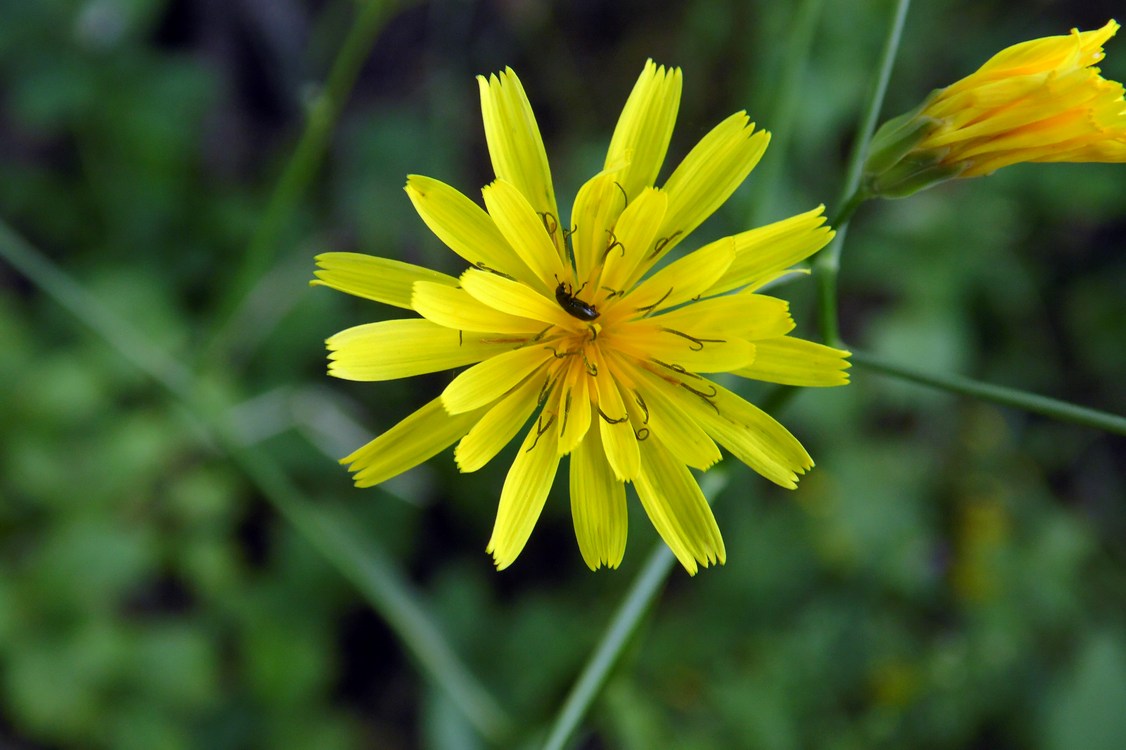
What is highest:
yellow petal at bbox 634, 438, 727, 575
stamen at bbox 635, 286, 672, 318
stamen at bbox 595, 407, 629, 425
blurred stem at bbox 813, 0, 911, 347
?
blurred stem at bbox 813, 0, 911, 347

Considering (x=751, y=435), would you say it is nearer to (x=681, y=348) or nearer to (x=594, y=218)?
(x=681, y=348)

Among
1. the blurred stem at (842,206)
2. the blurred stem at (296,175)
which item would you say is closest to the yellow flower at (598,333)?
the blurred stem at (842,206)

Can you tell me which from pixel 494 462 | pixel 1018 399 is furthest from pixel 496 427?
pixel 494 462

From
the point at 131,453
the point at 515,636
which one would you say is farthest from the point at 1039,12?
the point at 131,453

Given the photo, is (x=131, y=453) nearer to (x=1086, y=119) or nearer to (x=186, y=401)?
(x=186, y=401)

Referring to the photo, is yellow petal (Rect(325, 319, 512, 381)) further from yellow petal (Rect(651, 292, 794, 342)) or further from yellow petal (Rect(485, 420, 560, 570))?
yellow petal (Rect(651, 292, 794, 342))

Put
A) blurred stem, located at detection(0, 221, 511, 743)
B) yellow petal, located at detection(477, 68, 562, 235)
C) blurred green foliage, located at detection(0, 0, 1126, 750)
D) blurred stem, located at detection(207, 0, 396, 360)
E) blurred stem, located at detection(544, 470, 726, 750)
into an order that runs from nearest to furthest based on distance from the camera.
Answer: yellow petal, located at detection(477, 68, 562, 235), blurred stem, located at detection(544, 470, 726, 750), blurred stem, located at detection(207, 0, 396, 360), blurred stem, located at detection(0, 221, 511, 743), blurred green foliage, located at detection(0, 0, 1126, 750)

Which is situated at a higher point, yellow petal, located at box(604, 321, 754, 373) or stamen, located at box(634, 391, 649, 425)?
yellow petal, located at box(604, 321, 754, 373)

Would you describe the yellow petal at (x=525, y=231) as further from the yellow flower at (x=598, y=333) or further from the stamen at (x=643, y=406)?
the stamen at (x=643, y=406)

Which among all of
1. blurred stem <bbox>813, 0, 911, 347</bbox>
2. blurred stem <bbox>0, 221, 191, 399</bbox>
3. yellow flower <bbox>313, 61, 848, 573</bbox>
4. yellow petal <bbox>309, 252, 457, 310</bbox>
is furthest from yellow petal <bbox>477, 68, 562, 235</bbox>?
blurred stem <bbox>0, 221, 191, 399</bbox>
